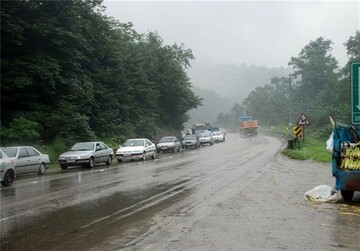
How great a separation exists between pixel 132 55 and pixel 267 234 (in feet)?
157

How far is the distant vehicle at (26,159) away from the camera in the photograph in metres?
19.5

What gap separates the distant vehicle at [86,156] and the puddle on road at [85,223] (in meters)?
12.6

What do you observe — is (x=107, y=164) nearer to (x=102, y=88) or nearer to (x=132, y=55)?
(x=102, y=88)

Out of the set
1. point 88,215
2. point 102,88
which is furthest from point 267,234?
point 102,88

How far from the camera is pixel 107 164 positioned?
89.6ft

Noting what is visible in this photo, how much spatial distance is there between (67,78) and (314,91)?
64.0m

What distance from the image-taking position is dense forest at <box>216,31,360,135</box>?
64.3m

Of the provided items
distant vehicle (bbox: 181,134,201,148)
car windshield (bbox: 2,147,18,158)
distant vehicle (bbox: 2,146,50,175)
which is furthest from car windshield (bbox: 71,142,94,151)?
distant vehicle (bbox: 181,134,201,148)

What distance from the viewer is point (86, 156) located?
24.6 meters

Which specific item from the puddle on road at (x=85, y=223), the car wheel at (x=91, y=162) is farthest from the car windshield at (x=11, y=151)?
the puddle on road at (x=85, y=223)

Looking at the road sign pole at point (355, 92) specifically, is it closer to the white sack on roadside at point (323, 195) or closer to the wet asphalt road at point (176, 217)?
the white sack on roadside at point (323, 195)

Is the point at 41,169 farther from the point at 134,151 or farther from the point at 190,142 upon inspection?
the point at 190,142

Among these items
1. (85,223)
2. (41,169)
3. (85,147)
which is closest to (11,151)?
(41,169)

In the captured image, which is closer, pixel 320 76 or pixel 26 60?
pixel 26 60
